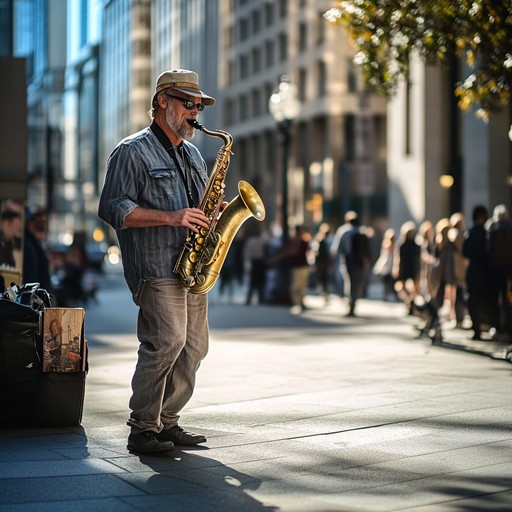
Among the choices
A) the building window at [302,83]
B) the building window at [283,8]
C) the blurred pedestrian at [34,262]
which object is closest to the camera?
the blurred pedestrian at [34,262]

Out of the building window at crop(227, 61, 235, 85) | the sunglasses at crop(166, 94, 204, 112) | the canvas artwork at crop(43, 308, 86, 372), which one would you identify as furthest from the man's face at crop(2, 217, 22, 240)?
the building window at crop(227, 61, 235, 85)

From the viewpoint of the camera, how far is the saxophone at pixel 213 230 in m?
7.57

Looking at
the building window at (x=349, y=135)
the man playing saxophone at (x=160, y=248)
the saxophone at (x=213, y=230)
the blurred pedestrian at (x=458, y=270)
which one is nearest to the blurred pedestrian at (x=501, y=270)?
the blurred pedestrian at (x=458, y=270)

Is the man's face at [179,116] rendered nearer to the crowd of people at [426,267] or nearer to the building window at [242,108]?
the crowd of people at [426,267]

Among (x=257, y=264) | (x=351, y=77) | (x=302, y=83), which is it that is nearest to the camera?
(x=257, y=264)

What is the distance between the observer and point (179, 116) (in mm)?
7691

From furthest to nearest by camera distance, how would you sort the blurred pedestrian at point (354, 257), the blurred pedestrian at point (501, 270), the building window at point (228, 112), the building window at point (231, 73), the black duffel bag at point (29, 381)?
1. the building window at point (228, 112)
2. the building window at point (231, 73)
3. the blurred pedestrian at point (354, 257)
4. the blurred pedestrian at point (501, 270)
5. the black duffel bag at point (29, 381)

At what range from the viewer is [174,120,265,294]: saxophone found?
24.8 ft

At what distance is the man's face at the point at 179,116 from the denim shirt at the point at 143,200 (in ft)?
0.55

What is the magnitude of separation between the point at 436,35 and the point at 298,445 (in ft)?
27.2

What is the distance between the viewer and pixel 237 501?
613 centimetres

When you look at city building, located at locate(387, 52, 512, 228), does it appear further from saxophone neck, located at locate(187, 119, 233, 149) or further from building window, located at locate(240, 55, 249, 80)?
building window, located at locate(240, 55, 249, 80)

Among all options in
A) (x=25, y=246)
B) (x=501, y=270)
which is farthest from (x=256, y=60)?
(x=25, y=246)

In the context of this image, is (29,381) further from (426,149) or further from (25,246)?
(426,149)
